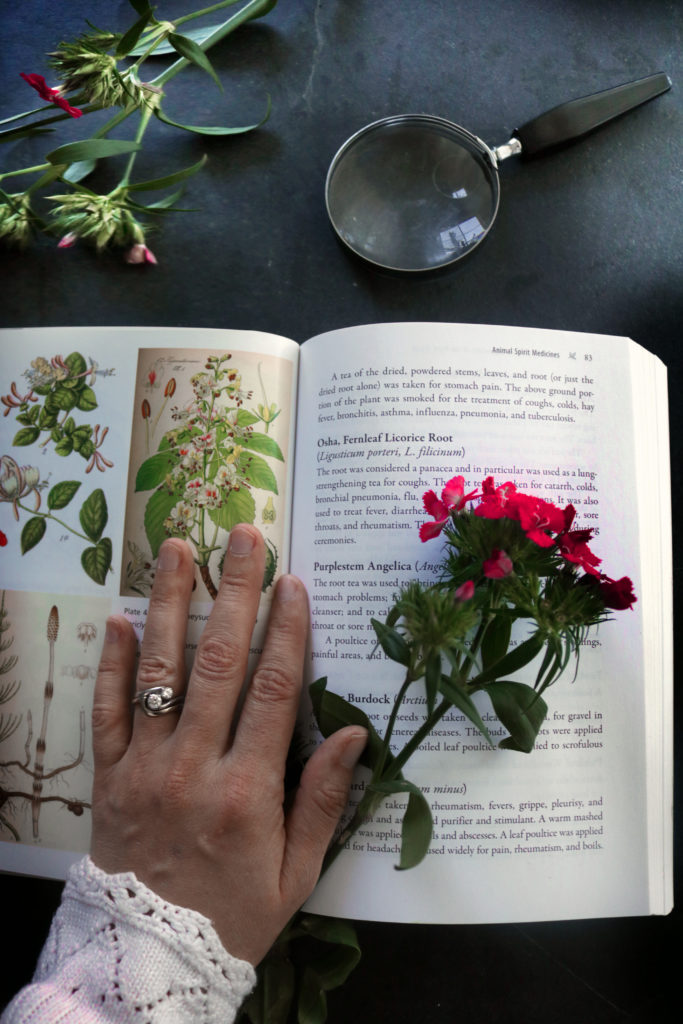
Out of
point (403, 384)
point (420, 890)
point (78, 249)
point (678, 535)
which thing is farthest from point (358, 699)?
point (78, 249)

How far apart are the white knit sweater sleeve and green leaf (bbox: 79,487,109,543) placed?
0.30m

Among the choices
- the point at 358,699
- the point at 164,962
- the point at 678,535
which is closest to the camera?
the point at 164,962

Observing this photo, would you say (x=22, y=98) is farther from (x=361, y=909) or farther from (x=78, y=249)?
(x=361, y=909)

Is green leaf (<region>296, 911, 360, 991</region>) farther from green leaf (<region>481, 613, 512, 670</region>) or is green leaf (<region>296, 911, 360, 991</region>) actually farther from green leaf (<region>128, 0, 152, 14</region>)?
green leaf (<region>128, 0, 152, 14</region>)

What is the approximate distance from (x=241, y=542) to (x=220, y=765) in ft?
0.63

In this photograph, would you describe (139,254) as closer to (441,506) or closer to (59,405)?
(59,405)

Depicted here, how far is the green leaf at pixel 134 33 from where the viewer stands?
2.10 feet

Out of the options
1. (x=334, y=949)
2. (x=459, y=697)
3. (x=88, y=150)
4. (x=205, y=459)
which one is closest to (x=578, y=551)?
(x=459, y=697)

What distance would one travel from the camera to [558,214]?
79cm

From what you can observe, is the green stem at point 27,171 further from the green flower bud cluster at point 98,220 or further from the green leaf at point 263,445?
the green leaf at point 263,445

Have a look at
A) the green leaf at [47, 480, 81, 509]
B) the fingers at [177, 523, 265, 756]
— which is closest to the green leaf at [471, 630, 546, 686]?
the fingers at [177, 523, 265, 756]

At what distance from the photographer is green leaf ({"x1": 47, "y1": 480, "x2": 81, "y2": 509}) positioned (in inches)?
26.8

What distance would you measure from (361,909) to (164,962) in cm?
18

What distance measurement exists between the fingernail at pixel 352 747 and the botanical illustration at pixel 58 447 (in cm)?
29
